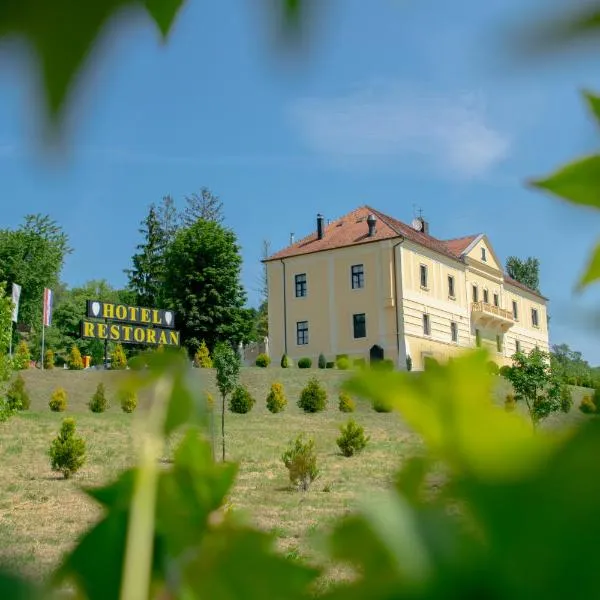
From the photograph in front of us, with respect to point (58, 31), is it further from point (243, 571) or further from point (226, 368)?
point (226, 368)

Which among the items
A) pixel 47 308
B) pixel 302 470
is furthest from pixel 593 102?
pixel 47 308

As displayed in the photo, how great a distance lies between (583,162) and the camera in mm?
207

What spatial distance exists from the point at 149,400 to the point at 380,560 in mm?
67

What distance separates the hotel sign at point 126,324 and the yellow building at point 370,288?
4402 mm

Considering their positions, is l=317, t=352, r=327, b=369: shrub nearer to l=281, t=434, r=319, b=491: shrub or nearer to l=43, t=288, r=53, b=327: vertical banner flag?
l=43, t=288, r=53, b=327: vertical banner flag

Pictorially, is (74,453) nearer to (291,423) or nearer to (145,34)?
(291,423)

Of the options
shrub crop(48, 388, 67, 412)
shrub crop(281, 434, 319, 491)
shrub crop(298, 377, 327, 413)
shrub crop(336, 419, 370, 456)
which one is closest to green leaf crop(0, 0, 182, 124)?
shrub crop(281, 434, 319, 491)

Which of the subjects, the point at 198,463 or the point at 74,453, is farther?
the point at 74,453

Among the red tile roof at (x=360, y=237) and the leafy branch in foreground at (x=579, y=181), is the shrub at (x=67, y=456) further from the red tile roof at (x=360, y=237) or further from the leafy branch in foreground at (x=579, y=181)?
the red tile roof at (x=360, y=237)

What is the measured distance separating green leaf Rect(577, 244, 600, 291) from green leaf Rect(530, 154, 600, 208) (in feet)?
0.07

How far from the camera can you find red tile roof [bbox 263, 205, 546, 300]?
23797 mm

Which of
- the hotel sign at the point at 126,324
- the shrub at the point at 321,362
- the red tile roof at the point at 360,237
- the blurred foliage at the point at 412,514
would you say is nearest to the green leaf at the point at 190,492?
the blurred foliage at the point at 412,514

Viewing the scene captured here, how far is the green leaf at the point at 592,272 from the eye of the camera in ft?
0.74

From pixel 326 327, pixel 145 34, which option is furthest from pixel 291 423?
pixel 145 34
